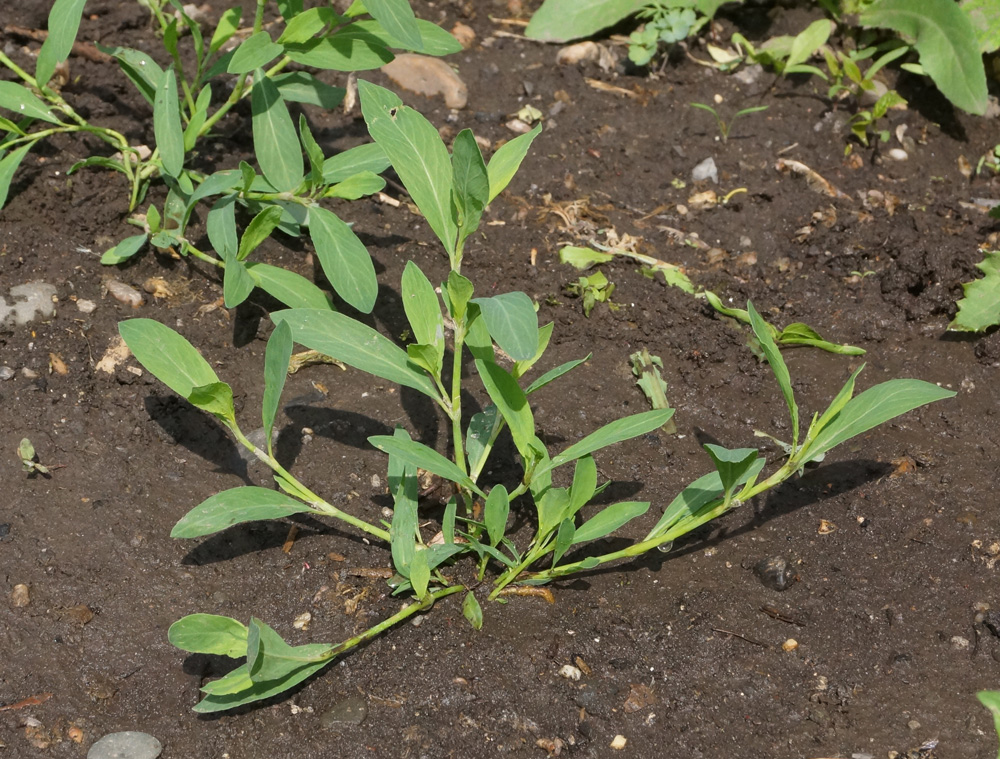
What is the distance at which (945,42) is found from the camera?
3523mm

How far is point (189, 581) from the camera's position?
211cm

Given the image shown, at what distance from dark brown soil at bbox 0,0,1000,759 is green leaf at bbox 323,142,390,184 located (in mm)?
380

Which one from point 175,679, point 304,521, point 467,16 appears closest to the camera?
point 175,679

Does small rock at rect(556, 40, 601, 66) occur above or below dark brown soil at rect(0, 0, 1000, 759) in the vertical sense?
above

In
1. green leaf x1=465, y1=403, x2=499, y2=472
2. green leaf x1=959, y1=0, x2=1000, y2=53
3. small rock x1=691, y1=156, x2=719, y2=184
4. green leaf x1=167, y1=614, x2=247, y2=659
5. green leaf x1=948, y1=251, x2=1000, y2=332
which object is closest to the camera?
green leaf x1=167, y1=614, x2=247, y2=659

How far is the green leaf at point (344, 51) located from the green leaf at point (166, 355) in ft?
3.02

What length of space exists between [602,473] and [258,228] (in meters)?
1.06

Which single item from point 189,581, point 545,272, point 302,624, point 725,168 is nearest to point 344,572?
point 302,624

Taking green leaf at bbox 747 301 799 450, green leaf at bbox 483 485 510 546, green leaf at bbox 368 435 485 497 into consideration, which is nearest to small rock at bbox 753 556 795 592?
green leaf at bbox 747 301 799 450

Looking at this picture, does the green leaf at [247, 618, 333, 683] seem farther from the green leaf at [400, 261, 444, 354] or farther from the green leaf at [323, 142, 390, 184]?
the green leaf at [323, 142, 390, 184]

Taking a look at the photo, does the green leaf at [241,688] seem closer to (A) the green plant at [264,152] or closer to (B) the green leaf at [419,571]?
(B) the green leaf at [419,571]

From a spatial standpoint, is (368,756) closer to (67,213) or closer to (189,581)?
(189,581)

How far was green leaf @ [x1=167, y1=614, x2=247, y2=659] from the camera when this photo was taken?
5.62 feet

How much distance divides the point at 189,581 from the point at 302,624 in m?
0.28
